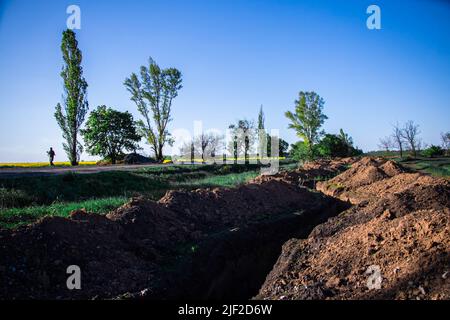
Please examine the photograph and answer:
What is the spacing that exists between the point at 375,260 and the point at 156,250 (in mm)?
4016

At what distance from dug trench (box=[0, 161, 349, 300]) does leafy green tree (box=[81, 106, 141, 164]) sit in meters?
23.7

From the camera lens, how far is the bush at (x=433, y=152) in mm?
42969

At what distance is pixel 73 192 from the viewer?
44.6 ft

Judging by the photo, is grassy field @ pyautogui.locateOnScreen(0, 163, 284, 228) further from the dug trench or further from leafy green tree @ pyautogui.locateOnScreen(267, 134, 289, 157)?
leafy green tree @ pyautogui.locateOnScreen(267, 134, 289, 157)

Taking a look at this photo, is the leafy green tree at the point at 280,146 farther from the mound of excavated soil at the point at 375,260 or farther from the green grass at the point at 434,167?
the mound of excavated soil at the point at 375,260

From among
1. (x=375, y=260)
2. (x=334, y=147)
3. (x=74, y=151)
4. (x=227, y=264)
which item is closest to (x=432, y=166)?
(x=334, y=147)

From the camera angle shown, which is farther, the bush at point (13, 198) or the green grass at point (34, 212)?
the bush at point (13, 198)

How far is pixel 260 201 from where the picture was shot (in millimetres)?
11438

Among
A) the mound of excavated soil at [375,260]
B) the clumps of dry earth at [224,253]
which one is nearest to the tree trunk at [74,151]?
the clumps of dry earth at [224,253]

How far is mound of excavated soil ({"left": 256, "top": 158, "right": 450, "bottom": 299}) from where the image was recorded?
14.6ft

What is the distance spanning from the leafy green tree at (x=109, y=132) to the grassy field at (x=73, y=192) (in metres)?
12.8
